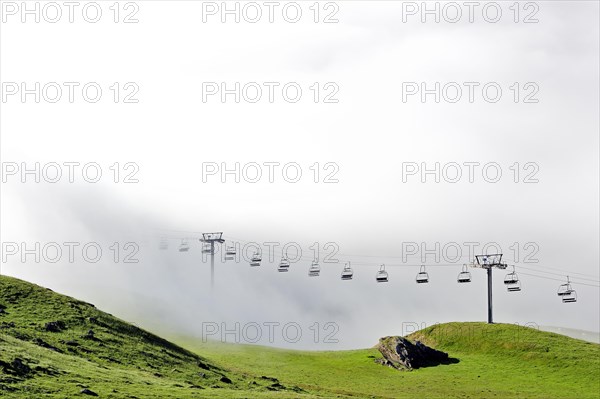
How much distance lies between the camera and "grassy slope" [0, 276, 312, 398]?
5755 centimetres

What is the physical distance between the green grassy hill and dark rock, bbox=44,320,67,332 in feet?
0.48

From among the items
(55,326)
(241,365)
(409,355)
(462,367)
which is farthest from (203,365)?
(462,367)

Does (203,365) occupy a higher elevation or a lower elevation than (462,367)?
higher

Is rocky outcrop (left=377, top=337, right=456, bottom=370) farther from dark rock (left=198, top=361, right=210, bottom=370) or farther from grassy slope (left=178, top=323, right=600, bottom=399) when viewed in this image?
dark rock (left=198, top=361, right=210, bottom=370)

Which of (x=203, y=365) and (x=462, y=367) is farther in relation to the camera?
(x=462, y=367)

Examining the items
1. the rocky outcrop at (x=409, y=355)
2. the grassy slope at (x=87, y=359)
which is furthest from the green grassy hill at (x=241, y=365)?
the rocky outcrop at (x=409, y=355)

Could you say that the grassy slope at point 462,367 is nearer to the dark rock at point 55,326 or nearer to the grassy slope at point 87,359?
the grassy slope at point 87,359

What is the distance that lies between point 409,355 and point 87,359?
60.4 metres

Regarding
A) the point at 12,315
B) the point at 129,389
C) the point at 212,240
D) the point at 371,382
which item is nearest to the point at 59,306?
the point at 12,315

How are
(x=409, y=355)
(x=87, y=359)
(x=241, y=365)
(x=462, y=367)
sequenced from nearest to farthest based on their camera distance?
(x=87, y=359)
(x=241, y=365)
(x=462, y=367)
(x=409, y=355)

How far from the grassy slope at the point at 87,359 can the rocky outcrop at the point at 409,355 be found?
119ft

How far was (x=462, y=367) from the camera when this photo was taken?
383 feet

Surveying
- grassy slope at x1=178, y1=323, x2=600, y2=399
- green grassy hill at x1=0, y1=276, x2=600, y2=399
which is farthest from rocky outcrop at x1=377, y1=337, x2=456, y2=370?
grassy slope at x1=178, y1=323, x2=600, y2=399

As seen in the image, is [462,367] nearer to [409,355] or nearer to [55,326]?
[409,355]
